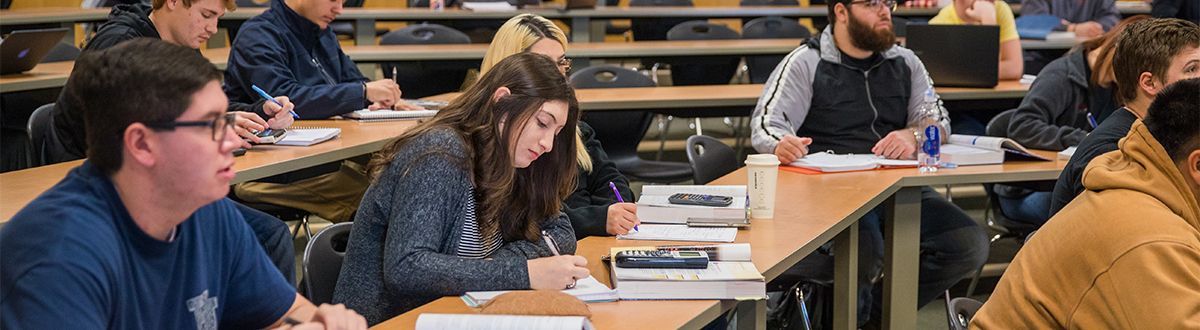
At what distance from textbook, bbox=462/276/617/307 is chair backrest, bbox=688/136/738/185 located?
58.0 inches

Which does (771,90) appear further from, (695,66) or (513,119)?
(695,66)

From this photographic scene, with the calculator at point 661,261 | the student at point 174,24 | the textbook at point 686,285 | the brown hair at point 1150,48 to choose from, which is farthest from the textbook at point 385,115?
the brown hair at point 1150,48

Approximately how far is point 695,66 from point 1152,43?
4.08m

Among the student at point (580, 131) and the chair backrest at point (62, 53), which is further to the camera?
the chair backrest at point (62, 53)

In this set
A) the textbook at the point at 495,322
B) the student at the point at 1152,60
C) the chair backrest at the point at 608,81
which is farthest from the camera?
the chair backrest at the point at 608,81

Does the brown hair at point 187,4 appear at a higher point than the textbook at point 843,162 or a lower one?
higher

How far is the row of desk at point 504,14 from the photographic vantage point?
6.34 meters

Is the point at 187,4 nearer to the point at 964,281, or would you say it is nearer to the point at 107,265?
the point at 107,265

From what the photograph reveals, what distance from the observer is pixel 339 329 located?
1690 mm

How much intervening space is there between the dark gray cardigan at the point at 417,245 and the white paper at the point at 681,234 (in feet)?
1.28

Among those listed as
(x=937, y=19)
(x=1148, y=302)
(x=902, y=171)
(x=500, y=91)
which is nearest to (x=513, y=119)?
(x=500, y=91)

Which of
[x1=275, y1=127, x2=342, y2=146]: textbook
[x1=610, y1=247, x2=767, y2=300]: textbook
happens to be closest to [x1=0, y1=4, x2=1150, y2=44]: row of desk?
[x1=275, y1=127, x2=342, y2=146]: textbook

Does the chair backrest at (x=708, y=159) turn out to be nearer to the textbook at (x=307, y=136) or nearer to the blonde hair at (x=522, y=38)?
the blonde hair at (x=522, y=38)

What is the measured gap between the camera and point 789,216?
2.86 metres
